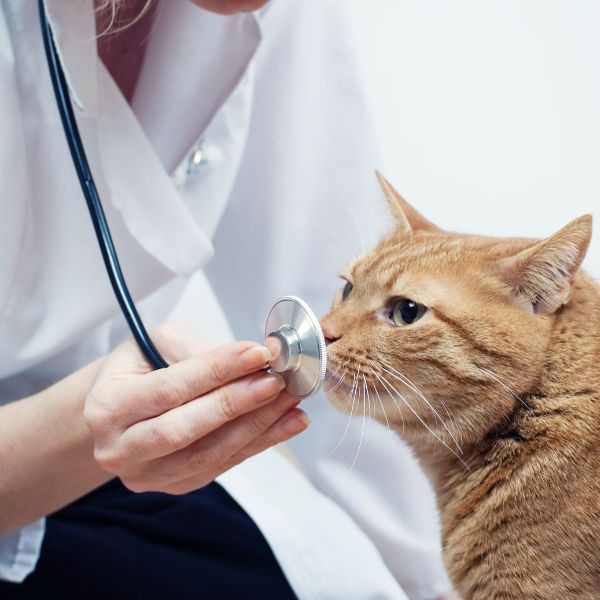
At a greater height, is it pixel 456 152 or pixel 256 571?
pixel 456 152

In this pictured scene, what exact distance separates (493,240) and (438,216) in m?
0.62

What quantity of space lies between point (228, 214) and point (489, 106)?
1.70ft

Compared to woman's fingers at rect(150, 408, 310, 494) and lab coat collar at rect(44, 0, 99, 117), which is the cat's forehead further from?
lab coat collar at rect(44, 0, 99, 117)

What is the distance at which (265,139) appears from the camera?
55.6 inches

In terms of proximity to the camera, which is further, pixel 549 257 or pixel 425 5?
pixel 425 5

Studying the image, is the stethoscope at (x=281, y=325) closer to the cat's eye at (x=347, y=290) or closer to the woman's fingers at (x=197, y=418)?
the woman's fingers at (x=197, y=418)

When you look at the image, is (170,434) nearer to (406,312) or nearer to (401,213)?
(406,312)

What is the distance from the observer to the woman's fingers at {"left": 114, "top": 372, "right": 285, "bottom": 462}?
81 centimetres

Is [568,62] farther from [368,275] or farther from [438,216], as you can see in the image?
[368,275]

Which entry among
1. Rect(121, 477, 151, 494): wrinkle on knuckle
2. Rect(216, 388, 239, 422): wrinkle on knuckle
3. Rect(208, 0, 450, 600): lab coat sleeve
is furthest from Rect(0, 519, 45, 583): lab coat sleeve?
Rect(216, 388, 239, 422): wrinkle on knuckle

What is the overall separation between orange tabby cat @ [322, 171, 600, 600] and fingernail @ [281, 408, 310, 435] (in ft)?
0.25

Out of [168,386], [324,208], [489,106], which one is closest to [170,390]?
[168,386]

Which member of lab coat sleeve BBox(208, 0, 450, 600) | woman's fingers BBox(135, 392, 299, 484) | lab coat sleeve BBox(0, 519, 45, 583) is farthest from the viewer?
lab coat sleeve BBox(208, 0, 450, 600)

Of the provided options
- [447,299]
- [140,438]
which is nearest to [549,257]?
[447,299]
